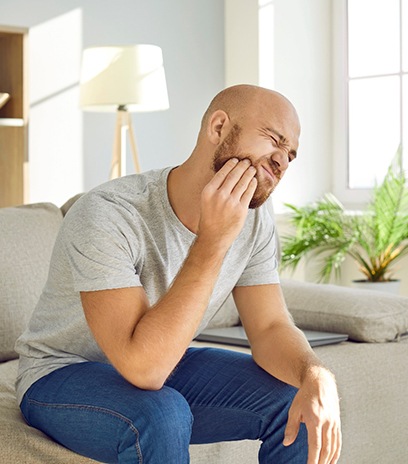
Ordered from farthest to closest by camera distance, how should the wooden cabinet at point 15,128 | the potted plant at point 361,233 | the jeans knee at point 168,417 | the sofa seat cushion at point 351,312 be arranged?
1. the potted plant at point 361,233
2. the wooden cabinet at point 15,128
3. the sofa seat cushion at point 351,312
4. the jeans knee at point 168,417

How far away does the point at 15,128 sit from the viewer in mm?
4082

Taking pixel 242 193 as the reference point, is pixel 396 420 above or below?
below

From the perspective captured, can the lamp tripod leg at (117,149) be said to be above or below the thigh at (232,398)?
above

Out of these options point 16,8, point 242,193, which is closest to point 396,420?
point 242,193

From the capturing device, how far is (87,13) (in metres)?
4.59

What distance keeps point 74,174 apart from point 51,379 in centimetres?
283

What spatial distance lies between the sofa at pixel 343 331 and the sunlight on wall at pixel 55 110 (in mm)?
1688

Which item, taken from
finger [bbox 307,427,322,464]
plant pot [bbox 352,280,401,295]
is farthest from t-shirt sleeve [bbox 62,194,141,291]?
plant pot [bbox 352,280,401,295]

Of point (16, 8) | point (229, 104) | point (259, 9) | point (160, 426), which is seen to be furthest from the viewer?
point (259, 9)

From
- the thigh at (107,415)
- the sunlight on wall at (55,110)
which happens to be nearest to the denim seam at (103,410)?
the thigh at (107,415)

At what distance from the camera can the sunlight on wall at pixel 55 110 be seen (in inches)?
175

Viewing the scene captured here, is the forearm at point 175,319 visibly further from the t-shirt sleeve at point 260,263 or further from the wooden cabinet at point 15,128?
the wooden cabinet at point 15,128

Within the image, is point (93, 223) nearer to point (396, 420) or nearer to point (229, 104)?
point (229, 104)

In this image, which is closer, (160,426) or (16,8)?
(160,426)
